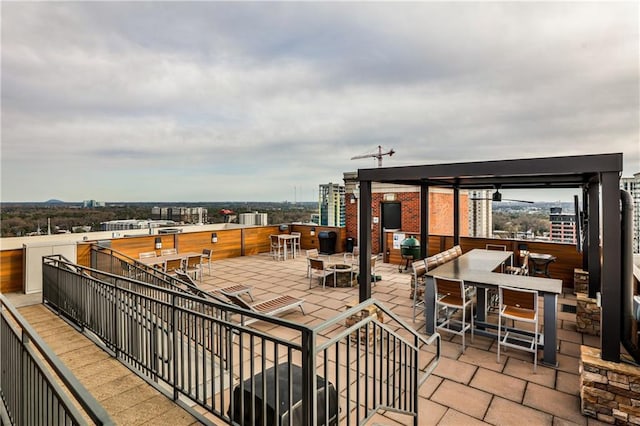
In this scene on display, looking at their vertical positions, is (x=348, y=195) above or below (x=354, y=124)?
below

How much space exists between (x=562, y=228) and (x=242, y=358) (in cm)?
895

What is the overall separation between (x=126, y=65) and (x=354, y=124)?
7704 millimetres

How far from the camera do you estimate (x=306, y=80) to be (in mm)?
8883

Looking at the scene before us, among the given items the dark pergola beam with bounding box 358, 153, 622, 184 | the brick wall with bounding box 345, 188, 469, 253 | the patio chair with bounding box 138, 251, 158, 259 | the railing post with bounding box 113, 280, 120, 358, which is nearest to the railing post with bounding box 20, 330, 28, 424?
the railing post with bounding box 113, 280, 120, 358

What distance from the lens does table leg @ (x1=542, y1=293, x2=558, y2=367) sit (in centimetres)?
371

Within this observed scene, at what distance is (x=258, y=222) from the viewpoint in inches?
520

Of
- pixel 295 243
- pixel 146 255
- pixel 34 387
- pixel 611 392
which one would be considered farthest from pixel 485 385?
pixel 295 243

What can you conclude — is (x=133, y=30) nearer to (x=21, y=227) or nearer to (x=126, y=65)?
(x=126, y=65)

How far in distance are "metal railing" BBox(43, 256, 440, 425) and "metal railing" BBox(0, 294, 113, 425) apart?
701 mm

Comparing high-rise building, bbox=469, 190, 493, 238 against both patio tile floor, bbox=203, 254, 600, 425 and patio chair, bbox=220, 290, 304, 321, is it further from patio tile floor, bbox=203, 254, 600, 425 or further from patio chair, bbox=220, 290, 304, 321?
patio chair, bbox=220, 290, 304, 321

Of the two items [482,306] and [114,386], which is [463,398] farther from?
[114,386]

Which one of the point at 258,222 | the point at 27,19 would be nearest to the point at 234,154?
the point at 258,222

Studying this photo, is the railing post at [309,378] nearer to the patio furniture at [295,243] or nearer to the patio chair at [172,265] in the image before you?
the patio chair at [172,265]

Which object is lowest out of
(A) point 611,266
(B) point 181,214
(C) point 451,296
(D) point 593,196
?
(C) point 451,296
